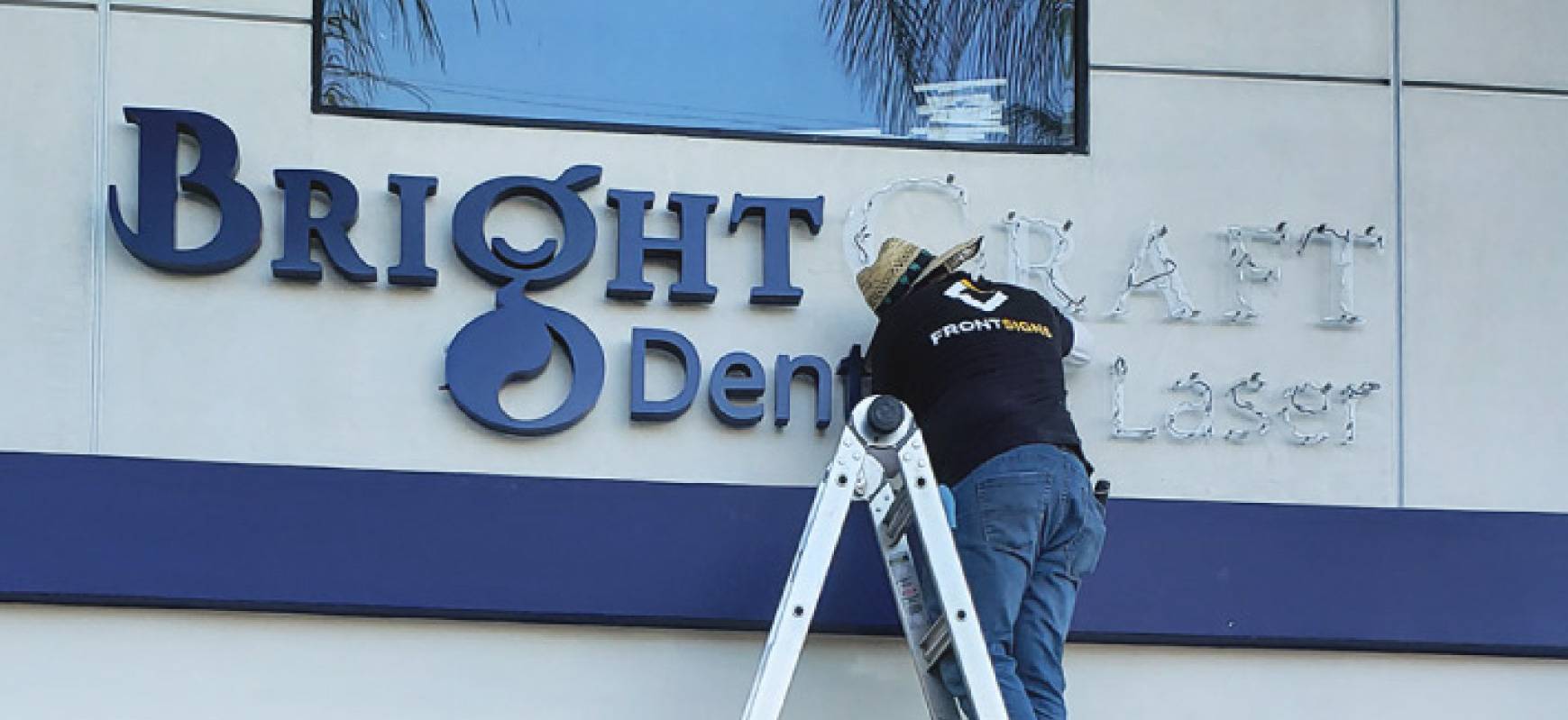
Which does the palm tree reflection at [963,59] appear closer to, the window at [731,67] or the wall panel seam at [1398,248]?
the window at [731,67]

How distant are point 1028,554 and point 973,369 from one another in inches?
22.9

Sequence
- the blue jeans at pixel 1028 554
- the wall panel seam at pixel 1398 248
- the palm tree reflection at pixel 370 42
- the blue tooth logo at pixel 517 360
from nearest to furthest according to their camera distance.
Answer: the blue jeans at pixel 1028 554
the blue tooth logo at pixel 517 360
the palm tree reflection at pixel 370 42
the wall panel seam at pixel 1398 248

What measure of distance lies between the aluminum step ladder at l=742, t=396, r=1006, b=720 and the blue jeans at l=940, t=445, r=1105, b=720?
0.16 metres

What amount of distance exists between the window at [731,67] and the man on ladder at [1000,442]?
0.77 metres

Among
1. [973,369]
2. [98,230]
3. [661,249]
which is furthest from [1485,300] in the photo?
[98,230]

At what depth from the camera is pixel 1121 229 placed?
7.36m

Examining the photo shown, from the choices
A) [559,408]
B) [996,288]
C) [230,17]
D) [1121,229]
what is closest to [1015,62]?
[1121,229]

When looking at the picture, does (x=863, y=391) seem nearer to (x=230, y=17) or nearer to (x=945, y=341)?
(x=945, y=341)

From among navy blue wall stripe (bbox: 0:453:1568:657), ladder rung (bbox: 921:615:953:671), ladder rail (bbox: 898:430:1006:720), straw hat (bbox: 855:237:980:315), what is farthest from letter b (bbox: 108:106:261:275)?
ladder rung (bbox: 921:615:953:671)

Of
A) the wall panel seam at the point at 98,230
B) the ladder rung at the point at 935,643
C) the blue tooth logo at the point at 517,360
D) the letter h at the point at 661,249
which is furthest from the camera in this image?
the letter h at the point at 661,249

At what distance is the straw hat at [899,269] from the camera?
6.83 m

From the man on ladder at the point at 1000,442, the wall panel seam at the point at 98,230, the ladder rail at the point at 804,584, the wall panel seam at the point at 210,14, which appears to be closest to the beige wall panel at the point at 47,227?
the wall panel seam at the point at 98,230

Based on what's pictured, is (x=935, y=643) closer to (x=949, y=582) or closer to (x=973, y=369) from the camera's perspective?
(x=949, y=582)

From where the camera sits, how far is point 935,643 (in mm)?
6250
